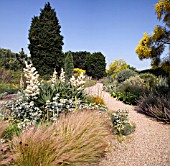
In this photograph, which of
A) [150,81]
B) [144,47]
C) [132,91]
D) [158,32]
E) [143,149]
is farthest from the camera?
[150,81]

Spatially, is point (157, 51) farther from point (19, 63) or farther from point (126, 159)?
point (19, 63)

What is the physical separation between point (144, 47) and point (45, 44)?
13.2 metres

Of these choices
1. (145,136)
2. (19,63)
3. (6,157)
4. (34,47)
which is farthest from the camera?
(19,63)

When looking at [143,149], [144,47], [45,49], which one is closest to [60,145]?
[143,149]

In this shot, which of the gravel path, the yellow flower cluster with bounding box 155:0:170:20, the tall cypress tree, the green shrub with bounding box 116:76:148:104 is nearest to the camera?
the gravel path

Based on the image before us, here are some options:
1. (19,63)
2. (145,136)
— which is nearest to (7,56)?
(19,63)

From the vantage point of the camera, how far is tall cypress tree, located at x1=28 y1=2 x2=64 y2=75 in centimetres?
1972

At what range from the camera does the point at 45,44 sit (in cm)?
1991

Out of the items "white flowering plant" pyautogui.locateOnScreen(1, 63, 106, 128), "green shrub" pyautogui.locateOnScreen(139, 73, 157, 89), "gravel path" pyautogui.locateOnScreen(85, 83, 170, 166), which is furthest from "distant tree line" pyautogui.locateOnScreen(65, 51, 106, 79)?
"gravel path" pyautogui.locateOnScreen(85, 83, 170, 166)

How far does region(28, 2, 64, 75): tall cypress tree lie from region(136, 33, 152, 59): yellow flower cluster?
40.6ft

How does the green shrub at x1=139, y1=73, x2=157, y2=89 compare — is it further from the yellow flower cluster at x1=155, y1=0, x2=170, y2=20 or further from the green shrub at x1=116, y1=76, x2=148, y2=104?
the yellow flower cluster at x1=155, y1=0, x2=170, y2=20

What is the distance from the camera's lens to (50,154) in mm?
2652

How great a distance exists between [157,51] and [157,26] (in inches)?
40.7

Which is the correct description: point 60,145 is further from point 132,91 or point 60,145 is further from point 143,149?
point 132,91
